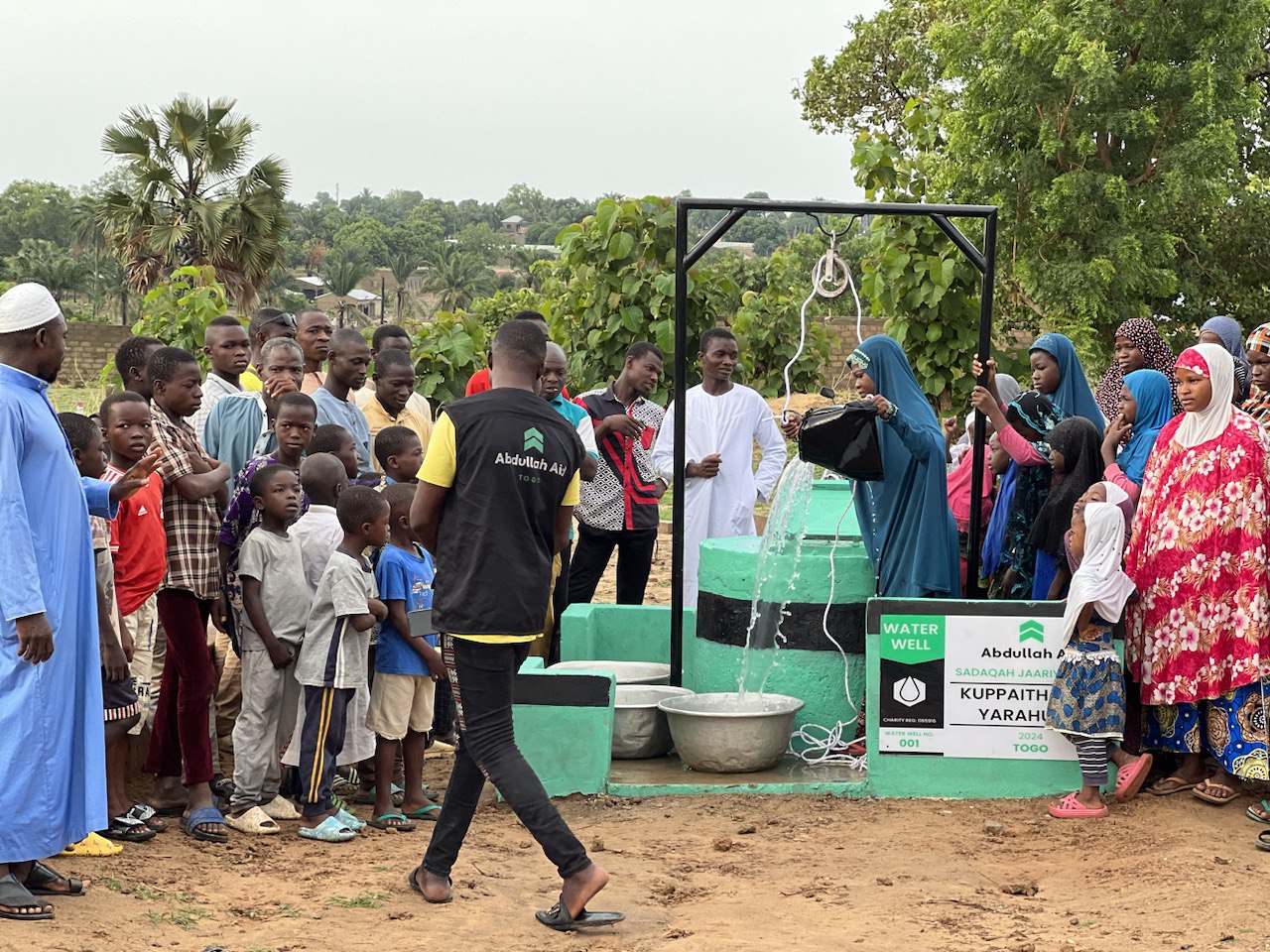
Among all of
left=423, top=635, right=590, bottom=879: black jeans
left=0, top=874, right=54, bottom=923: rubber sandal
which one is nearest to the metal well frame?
left=423, top=635, right=590, bottom=879: black jeans

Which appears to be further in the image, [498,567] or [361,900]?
[361,900]

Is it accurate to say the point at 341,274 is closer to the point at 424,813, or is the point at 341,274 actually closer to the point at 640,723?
the point at 640,723

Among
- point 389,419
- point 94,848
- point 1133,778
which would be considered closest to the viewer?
point 94,848

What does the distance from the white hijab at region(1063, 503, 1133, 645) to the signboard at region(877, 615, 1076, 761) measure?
297 millimetres

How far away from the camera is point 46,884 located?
432 centimetres

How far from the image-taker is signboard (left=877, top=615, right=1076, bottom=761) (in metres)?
5.96

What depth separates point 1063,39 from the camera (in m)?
15.1

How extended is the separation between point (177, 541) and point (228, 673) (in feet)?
4.28

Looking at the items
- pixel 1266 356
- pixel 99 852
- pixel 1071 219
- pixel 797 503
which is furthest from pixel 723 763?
pixel 1071 219

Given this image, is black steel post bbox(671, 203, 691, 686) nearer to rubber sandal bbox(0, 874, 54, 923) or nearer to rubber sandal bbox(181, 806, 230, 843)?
rubber sandal bbox(181, 806, 230, 843)

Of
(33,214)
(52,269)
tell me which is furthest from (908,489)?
(33,214)

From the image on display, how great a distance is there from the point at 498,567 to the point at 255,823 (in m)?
1.69

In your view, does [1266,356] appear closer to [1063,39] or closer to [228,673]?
[228,673]

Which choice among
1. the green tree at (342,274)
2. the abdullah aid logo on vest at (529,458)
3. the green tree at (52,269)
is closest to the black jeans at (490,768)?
the abdullah aid logo on vest at (529,458)
